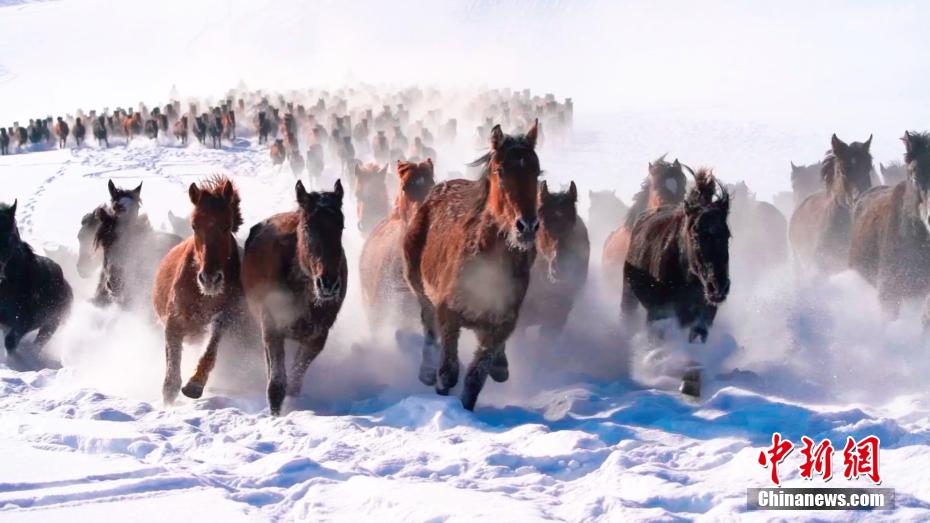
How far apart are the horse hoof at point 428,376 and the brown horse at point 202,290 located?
69.7 inches

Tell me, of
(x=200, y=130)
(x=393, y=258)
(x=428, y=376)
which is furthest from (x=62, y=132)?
(x=428, y=376)

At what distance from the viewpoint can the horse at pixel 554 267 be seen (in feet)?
29.6

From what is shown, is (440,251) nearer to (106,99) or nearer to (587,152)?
(587,152)

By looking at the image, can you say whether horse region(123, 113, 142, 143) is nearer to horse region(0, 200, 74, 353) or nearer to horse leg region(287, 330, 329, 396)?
horse region(0, 200, 74, 353)

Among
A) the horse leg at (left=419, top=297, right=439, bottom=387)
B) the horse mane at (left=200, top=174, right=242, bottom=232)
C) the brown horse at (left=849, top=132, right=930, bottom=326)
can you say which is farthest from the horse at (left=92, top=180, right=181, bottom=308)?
the brown horse at (left=849, top=132, right=930, bottom=326)

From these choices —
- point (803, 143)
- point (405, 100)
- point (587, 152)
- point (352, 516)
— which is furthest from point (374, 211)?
point (405, 100)

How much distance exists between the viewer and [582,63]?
92812 millimetres

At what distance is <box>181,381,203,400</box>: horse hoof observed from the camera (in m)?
7.79

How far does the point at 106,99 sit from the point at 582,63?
53276mm

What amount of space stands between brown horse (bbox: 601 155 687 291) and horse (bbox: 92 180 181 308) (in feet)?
17.5

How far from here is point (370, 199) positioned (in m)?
16.0

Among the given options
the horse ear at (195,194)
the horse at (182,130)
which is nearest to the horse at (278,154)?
the horse at (182,130)

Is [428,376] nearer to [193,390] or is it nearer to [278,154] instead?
[193,390]

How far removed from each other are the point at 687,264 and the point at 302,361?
3424mm
